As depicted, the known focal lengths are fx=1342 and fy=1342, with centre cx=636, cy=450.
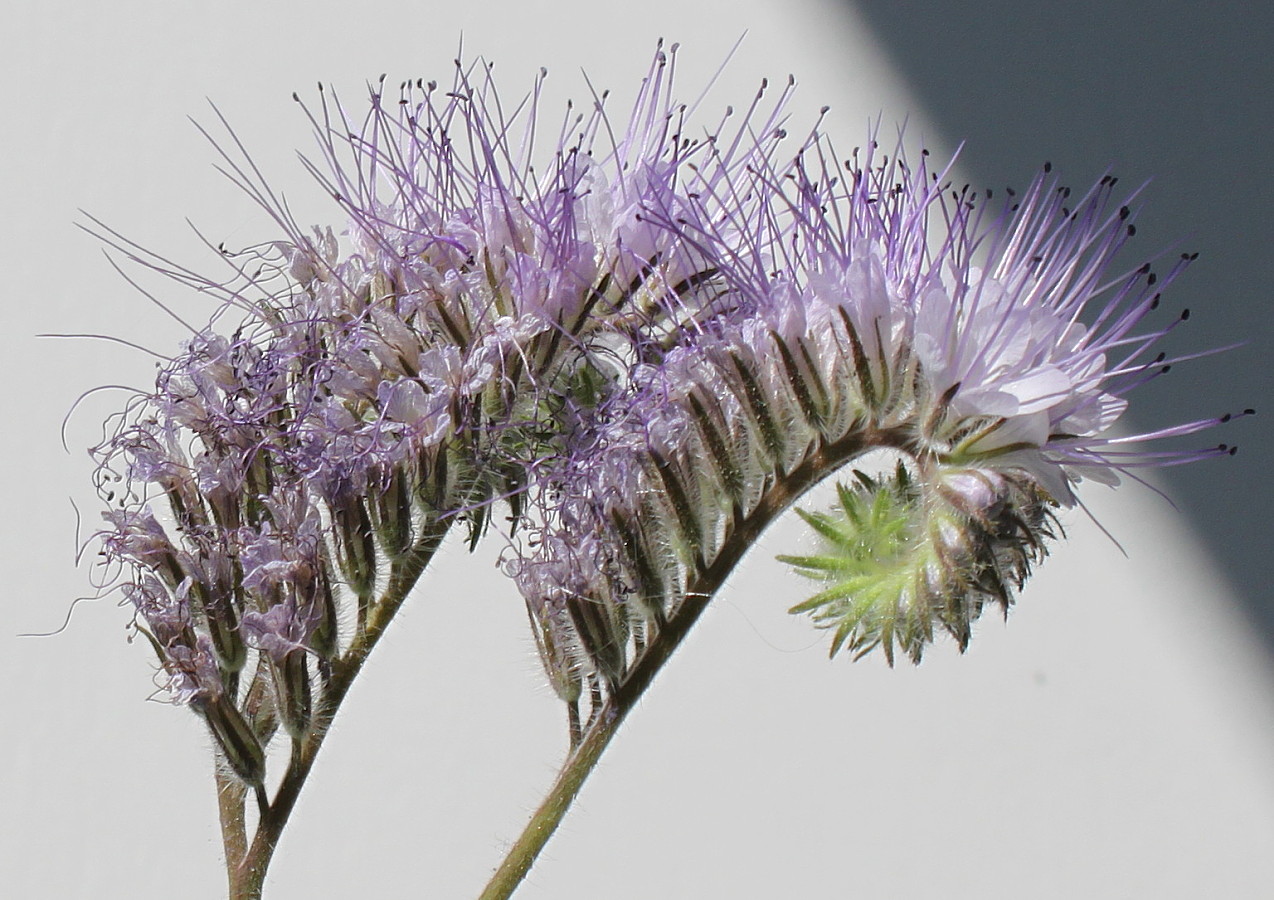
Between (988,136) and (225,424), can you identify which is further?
(988,136)

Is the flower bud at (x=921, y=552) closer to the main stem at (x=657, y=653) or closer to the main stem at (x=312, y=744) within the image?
the main stem at (x=657, y=653)

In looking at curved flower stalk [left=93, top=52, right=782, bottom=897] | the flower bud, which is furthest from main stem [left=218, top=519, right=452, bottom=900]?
the flower bud

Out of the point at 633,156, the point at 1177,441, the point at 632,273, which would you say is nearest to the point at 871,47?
the point at 1177,441

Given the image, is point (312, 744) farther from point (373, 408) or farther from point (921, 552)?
point (921, 552)

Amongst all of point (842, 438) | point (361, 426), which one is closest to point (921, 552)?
point (842, 438)

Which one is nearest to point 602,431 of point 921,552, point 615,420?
point 615,420

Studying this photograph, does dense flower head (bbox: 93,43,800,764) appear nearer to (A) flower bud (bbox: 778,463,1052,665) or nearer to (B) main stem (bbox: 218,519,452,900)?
(B) main stem (bbox: 218,519,452,900)

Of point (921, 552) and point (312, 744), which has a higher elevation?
point (921, 552)

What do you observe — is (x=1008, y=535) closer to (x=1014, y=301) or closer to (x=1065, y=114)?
(x=1014, y=301)
